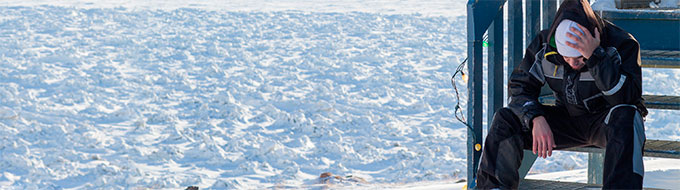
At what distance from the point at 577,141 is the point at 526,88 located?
283 mm

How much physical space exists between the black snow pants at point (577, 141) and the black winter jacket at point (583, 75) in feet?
0.16

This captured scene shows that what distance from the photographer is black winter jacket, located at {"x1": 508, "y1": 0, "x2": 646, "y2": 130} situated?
3012mm

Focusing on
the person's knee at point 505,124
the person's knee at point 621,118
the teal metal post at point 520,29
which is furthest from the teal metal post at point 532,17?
the person's knee at point 621,118

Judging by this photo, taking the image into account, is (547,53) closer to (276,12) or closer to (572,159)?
(572,159)

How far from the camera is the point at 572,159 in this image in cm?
664

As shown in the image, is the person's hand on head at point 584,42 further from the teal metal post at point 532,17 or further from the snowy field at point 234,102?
the snowy field at point 234,102

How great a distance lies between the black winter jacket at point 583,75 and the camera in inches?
119

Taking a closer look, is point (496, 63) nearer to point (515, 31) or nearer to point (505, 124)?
point (515, 31)

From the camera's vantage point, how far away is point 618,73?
300 centimetres

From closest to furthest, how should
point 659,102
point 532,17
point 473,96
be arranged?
point 473,96 < point 659,102 < point 532,17

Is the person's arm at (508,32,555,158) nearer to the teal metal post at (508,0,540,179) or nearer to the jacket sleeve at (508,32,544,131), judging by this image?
the jacket sleeve at (508,32,544,131)

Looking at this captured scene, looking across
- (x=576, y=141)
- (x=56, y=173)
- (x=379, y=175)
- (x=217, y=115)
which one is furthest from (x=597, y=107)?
(x=217, y=115)

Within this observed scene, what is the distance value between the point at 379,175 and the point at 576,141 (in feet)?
10.4

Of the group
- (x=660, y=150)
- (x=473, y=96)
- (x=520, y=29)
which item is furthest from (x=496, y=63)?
(x=660, y=150)
